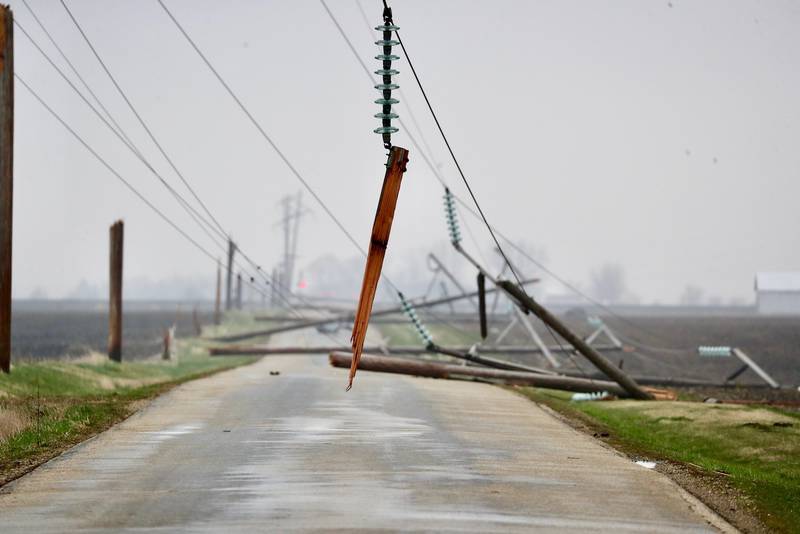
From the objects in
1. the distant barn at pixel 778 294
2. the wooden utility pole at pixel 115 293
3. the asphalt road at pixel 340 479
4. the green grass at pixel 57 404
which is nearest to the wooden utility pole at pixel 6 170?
the green grass at pixel 57 404

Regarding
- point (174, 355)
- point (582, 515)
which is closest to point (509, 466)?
point (582, 515)

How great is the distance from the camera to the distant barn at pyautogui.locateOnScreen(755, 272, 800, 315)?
181500 millimetres

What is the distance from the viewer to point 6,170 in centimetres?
2666

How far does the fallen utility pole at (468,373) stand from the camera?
30438mm

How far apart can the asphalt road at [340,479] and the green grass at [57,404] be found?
537mm

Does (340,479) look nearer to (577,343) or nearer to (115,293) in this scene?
(577,343)

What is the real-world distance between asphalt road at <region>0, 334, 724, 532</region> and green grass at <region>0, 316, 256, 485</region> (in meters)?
0.54

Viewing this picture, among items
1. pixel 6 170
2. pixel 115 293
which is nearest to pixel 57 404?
pixel 6 170

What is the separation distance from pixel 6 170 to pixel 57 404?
678 centimetres

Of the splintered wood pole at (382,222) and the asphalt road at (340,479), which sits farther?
the splintered wood pole at (382,222)

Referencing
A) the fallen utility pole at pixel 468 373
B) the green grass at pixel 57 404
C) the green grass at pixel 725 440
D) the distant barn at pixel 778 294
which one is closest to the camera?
the green grass at pixel 725 440

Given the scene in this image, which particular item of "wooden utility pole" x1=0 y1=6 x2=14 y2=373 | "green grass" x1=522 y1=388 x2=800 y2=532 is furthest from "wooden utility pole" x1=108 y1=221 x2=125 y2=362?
"green grass" x1=522 y1=388 x2=800 y2=532

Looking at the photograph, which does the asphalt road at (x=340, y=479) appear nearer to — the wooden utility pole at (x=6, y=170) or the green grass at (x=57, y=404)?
the green grass at (x=57, y=404)

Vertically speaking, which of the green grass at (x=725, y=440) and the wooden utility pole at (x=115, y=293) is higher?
the wooden utility pole at (x=115, y=293)
